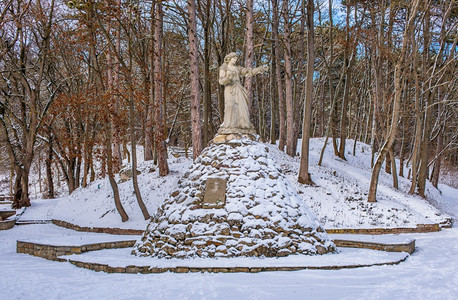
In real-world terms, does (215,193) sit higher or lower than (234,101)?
lower

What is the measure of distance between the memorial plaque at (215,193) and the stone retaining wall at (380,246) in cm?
314

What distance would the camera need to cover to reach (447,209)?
17.0m

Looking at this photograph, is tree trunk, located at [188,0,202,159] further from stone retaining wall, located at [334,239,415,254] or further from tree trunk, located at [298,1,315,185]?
stone retaining wall, located at [334,239,415,254]

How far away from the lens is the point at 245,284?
529cm

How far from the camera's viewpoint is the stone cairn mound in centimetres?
699

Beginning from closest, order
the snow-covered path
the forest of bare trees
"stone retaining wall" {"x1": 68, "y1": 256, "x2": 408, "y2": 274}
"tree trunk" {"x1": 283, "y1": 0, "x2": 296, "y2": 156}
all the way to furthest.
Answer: the snow-covered path
"stone retaining wall" {"x1": 68, "y1": 256, "x2": 408, "y2": 274}
the forest of bare trees
"tree trunk" {"x1": 283, "y1": 0, "x2": 296, "y2": 156}

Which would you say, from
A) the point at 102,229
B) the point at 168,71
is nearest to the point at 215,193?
the point at 102,229

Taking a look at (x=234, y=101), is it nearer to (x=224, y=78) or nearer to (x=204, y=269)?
(x=224, y=78)

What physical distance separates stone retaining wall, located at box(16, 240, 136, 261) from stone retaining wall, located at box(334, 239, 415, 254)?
16.8 feet

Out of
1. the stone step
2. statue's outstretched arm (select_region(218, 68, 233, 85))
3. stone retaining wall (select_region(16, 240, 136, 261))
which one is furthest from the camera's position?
the stone step

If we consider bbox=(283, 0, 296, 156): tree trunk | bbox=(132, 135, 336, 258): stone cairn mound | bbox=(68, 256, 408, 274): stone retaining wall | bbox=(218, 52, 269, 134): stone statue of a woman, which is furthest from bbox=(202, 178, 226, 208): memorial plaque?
bbox=(283, 0, 296, 156): tree trunk

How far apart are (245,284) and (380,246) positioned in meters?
4.10

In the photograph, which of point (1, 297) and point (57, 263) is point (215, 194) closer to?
point (57, 263)

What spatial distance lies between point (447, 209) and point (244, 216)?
13.8 meters
